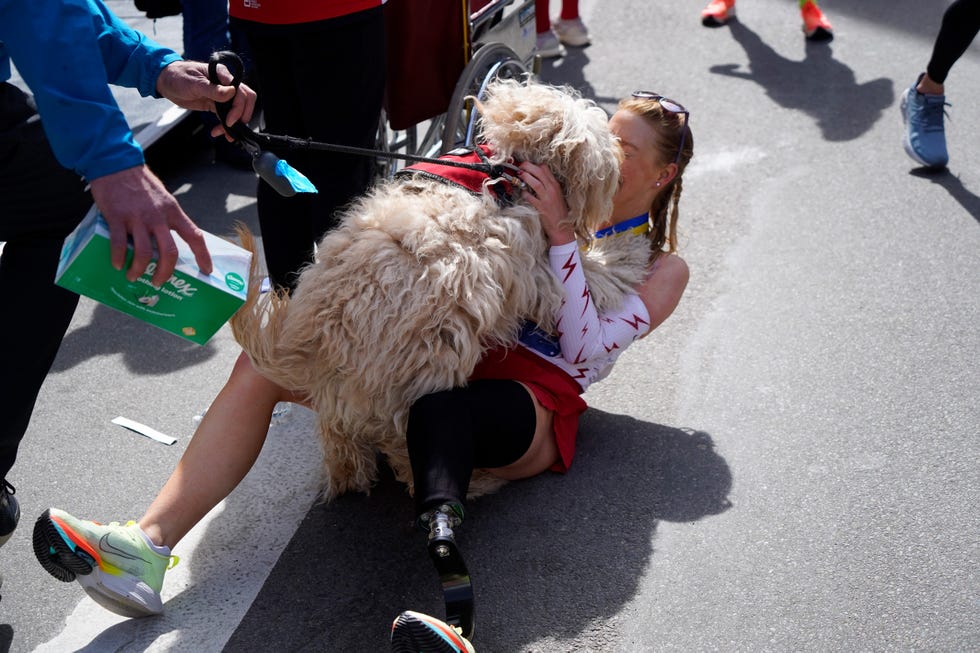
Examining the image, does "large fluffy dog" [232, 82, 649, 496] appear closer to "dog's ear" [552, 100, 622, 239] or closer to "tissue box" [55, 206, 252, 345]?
"dog's ear" [552, 100, 622, 239]

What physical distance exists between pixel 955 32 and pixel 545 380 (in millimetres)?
3224

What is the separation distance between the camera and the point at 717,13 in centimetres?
655

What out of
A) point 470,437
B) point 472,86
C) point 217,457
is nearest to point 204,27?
point 472,86

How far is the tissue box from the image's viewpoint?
1821 mm

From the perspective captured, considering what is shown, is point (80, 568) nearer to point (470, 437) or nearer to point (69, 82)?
point (470, 437)

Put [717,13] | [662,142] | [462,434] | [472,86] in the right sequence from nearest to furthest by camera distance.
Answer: [462,434] < [662,142] < [472,86] < [717,13]

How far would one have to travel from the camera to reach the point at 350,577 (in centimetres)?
237

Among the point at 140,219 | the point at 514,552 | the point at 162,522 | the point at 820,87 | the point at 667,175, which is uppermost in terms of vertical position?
the point at 140,219

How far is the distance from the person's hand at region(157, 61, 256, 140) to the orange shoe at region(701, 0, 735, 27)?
503 cm

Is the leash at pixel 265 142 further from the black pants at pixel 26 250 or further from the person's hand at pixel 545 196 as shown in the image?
the black pants at pixel 26 250

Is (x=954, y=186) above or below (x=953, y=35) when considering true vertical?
below

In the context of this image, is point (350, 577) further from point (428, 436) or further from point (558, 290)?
point (558, 290)

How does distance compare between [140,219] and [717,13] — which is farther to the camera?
[717,13]

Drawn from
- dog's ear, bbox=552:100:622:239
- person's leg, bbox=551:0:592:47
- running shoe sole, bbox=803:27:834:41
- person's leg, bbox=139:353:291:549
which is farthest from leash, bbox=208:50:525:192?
running shoe sole, bbox=803:27:834:41
